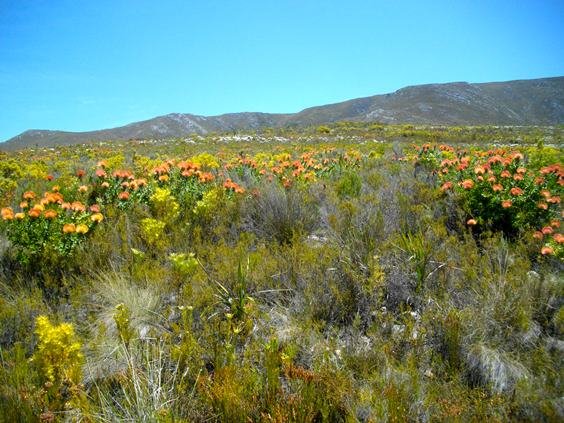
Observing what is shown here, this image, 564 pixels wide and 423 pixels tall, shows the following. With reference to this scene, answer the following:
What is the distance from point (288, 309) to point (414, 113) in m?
87.9

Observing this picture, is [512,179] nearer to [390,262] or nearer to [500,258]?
[500,258]

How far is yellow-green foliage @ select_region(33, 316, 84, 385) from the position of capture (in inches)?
91.5

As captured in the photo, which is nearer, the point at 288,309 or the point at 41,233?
the point at 288,309

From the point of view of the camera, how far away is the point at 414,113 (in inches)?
3214

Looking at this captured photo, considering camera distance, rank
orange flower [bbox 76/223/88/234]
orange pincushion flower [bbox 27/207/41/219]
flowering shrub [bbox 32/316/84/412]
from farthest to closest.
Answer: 1. orange flower [bbox 76/223/88/234]
2. orange pincushion flower [bbox 27/207/41/219]
3. flowering shrub [bbox 32/316/84/412]

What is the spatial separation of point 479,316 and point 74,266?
4.07 metres

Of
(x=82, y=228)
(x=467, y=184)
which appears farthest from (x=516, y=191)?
(x=82, y=228)

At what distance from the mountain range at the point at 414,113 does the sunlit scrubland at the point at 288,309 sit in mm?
75269

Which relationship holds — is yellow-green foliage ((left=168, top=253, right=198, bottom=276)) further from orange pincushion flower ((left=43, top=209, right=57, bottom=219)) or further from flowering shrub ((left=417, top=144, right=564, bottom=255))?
flowering shrub ((left=417, top=144, right=564, bottom=255))

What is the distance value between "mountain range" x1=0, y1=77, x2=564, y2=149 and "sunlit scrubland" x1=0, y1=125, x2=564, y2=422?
75269 millimetres

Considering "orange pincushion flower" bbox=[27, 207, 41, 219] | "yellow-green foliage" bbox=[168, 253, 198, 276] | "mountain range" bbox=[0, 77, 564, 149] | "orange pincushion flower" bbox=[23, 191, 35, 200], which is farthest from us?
"mountain range" bbox=[0, 77, 564, 149]

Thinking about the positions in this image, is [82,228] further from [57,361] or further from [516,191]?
[516,191]

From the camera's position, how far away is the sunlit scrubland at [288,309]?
2170 mm

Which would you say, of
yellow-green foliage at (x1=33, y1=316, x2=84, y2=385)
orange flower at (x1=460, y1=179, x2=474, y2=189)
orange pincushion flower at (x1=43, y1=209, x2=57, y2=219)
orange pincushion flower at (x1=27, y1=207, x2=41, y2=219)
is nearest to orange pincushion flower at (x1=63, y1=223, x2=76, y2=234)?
orange pincushion flower at (x1=43, y1=209, x2=57, y2=219)
